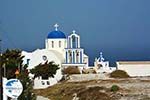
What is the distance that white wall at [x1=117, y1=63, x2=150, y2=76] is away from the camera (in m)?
66.0

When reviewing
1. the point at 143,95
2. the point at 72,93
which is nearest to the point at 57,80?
the point at 72,93

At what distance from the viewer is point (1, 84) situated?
58.9ft

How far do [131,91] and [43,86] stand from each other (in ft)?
89.4

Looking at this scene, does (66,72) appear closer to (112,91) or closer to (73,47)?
(73,47)

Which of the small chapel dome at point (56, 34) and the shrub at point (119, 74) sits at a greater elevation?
the small chapel dome at point (56, 34)

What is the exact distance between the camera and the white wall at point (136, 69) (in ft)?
217

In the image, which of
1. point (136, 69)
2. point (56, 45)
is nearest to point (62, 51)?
point (56, 45)

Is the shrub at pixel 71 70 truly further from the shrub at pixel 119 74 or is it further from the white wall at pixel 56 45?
the shrub at pixel 119 74

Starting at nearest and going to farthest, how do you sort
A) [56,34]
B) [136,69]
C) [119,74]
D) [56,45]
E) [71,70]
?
[119,74] → [136,69] → [71,70] → [56,34] → [56,45]

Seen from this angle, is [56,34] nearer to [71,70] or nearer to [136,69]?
[71,70]

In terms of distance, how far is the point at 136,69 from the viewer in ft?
218

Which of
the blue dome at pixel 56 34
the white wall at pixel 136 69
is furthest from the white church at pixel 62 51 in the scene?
the white wall at pixel 136 69

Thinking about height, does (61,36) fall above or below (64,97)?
above

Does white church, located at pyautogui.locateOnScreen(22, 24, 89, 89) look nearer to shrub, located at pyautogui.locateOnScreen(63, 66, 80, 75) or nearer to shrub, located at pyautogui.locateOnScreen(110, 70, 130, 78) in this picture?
shrub, located at pyautogui.locateOnScreen(63, 66, 80, 75)
